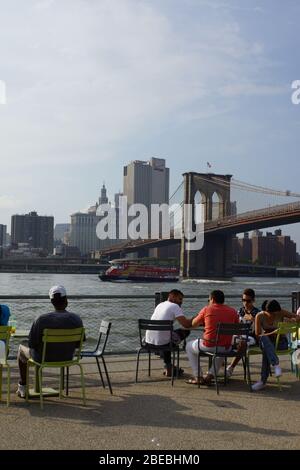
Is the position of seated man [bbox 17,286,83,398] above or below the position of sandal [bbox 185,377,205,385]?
above

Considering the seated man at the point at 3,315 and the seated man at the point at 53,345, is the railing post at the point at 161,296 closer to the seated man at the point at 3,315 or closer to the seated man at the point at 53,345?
the seated man at the point at 3,315

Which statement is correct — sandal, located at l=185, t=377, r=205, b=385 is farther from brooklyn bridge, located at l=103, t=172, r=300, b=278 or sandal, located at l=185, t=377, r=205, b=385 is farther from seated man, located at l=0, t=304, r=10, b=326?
brooklyn bridge, located at l=103, t=172, r=300, b=278

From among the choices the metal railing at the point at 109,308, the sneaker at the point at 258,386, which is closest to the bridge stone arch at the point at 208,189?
the metal railing at the point at 109,308

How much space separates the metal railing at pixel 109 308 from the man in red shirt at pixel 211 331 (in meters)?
1.69

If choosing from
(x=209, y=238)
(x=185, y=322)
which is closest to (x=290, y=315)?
(x=185, y=322)

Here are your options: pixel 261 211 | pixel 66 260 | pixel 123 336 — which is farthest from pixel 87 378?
pixel 66 260

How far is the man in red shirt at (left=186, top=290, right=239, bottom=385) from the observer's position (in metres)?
5.50

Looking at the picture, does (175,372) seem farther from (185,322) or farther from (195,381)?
(185,322)

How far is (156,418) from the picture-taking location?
422cm

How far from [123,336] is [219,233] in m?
45.2

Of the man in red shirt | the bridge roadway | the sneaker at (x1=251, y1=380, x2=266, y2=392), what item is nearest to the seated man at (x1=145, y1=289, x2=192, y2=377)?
the man in red shirt

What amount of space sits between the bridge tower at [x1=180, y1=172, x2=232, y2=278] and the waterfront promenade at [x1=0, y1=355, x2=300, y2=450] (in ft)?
186

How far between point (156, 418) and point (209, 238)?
2329 inches

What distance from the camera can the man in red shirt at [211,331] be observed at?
5.50 m
